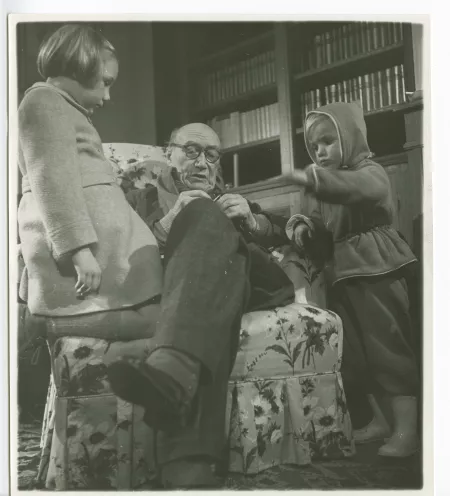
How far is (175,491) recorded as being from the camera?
2.10 metres

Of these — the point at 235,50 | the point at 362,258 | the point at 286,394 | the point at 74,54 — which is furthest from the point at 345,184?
the point at 74,54

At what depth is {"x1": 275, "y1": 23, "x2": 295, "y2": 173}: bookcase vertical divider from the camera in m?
2.22

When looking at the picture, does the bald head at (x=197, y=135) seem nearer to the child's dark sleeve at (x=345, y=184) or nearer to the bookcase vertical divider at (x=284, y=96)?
the bookcase vertical divider at (x=284, y=96)

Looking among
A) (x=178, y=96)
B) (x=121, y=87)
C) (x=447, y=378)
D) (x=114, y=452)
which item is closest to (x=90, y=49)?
(x=121, y=87)

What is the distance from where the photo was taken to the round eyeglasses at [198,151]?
2203 millimetres

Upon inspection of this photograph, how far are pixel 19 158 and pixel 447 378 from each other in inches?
72.7

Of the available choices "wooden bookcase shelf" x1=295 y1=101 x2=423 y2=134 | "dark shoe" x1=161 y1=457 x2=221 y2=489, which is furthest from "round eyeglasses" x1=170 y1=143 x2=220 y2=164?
"dark shoe" x1=161 y1=457 x2=221 y2=489

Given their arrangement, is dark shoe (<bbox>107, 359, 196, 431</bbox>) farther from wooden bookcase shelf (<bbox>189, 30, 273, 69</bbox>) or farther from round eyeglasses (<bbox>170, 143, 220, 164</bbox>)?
wooden bookcase shelf (<bbox>189, 30, 273, 69</bbox>)

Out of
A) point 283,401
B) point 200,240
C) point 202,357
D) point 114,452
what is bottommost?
point 114,452

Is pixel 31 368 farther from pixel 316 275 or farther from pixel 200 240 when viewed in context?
pixel 316 275

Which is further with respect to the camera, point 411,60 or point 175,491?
point 411,60

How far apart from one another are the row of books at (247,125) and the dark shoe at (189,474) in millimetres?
1194

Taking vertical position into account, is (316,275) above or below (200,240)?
below

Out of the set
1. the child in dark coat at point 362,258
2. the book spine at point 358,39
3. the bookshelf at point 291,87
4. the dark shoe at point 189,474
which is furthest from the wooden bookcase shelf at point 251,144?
the dark shoe at point 189,474
